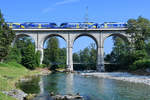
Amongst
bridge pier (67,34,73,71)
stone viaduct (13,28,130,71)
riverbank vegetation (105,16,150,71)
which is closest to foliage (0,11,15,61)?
stone viaduct (13,28,130,71)

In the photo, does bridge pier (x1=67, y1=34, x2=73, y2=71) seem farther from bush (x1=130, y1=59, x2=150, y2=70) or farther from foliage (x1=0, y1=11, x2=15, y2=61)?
foliage (x1=0, y1=11, x2=15, y2=61)

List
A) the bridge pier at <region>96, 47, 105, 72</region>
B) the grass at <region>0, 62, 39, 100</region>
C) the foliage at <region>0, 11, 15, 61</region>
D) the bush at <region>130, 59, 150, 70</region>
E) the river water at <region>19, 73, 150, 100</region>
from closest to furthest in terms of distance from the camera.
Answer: the grass at <region>0, 62, 39, 100</region> < the river water at <region>19, 73, 150, 100</region> < the foliage at <region>0, 11, 15, 61</region> < the bush at <region>130, 59, 150, 70</region> < the bridge pier at <region>96, 47, 105, 72</region>

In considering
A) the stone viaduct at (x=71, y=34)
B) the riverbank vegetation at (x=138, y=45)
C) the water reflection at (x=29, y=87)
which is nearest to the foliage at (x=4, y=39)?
the water reflection at (x=29, y=87)

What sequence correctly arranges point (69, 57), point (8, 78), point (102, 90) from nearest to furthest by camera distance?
point (102, 90)
point (8, 78)
point (69, 57)

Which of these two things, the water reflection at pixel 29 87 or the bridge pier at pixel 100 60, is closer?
the water reflection at pixel 29 87

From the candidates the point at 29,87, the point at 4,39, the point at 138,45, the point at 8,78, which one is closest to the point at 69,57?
the point at 138,45

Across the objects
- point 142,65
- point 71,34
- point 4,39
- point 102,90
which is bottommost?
point 102,90

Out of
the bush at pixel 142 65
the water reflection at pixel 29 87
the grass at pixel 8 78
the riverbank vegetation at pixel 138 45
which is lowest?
the water reflection at pixel 29 87

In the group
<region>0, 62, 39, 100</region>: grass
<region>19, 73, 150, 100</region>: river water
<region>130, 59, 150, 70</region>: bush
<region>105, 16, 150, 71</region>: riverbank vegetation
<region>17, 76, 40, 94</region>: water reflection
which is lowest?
<region>19, 73, 150, 100</region>: river water

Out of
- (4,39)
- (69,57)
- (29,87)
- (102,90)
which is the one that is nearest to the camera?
(102,90)

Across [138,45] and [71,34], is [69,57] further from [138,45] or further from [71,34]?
[138,45]

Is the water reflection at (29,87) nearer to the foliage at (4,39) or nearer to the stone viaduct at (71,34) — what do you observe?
the foliage at (4,39)

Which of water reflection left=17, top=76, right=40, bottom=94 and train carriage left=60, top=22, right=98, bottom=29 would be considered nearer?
water reflection left=17, top=76, right=40, bottom=94

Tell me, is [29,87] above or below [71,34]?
below
